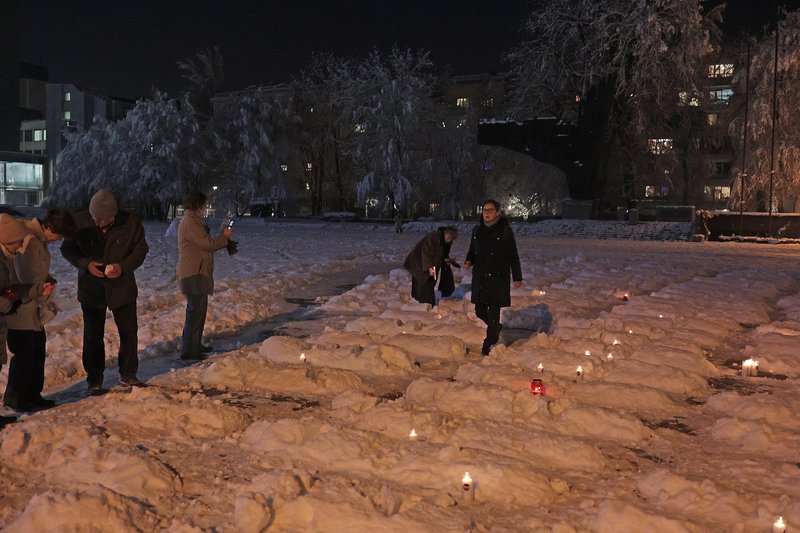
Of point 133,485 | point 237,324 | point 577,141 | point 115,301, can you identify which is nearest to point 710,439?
point 133,485

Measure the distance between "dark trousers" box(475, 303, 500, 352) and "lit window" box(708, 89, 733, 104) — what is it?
52.4m

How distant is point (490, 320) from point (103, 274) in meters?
4.16

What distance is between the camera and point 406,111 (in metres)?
53.3

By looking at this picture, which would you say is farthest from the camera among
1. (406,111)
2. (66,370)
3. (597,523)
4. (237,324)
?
(406,111)

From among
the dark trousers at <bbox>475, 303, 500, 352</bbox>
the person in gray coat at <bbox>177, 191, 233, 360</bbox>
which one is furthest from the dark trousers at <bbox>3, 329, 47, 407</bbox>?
the dark trousers at <bbox>475, 303, 500, 352</bbox>

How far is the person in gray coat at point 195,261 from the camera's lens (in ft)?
26.5

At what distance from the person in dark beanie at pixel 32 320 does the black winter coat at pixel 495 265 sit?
4.25 metres

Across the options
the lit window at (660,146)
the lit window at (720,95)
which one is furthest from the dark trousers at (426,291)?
the lit window at (720,95)

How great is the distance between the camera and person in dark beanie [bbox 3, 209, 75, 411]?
5926 millimetres

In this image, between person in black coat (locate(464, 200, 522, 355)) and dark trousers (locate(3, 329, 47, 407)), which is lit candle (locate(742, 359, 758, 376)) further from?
dark trousers (locate(3, 329, 47, 407))

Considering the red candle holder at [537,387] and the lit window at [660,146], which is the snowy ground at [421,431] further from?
the lit window at [660,146]

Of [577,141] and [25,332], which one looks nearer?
[25,332]

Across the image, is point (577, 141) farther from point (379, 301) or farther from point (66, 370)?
point (66, 370)

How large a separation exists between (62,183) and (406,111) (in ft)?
92.6
